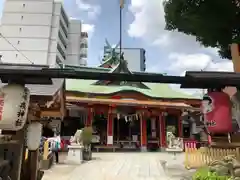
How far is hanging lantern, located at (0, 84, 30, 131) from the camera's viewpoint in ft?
14.7

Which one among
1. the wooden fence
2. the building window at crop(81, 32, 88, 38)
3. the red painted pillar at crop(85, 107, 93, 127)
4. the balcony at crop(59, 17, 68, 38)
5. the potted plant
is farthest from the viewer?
the building window at crop(81, 32, 88, 38)

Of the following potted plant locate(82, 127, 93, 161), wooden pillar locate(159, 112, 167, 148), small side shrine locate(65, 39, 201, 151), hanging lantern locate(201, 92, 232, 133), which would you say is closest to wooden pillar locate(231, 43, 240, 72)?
hanging lantern locate(201, 92, 232, 133)

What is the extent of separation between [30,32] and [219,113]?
56437 millimetres

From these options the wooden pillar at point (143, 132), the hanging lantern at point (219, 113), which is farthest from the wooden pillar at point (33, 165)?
the wooden pillar at point (143, 132)

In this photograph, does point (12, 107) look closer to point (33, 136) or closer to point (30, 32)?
point (33, 136)

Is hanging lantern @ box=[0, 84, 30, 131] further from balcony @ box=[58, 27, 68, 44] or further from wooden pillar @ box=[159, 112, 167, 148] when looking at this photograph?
balcony @ box=[58, 27, 68, 44]

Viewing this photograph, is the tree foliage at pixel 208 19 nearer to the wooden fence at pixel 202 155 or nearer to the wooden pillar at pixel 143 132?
the wooden fence at pixel 202 155

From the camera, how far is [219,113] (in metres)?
5.28

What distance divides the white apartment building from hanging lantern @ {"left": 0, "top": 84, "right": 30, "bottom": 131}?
165 ft

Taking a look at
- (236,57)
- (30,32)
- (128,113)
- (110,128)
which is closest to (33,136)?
(236,57)

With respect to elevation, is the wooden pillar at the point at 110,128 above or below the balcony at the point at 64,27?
below

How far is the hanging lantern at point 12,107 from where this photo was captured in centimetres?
449

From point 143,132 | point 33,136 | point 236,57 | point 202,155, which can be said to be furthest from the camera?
point 143,132

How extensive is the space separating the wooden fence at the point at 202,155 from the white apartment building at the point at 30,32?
4685cm
